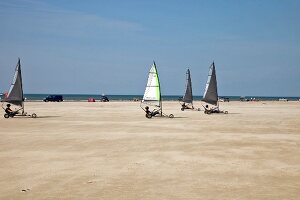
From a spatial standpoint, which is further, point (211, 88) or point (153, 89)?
point (211, 88)

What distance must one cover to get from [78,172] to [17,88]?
2986 cm

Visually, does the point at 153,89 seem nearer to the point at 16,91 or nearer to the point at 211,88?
the point at 211,88

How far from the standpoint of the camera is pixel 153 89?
4141cm

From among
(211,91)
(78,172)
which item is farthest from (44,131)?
(211,91)

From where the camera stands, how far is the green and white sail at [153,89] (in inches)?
1626

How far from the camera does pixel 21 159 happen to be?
1442 centimetres

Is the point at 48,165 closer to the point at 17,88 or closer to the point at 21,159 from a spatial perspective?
the point at 21,159

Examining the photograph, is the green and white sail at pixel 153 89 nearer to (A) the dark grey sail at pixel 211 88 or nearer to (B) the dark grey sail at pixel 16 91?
(A) the dark grey sail at pixel 211 88

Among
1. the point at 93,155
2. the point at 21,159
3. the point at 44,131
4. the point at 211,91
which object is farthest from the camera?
the point at 211,91

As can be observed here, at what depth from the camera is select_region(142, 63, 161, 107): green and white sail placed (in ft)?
136

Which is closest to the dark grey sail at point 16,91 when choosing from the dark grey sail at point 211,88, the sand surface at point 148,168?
the sand surface at point 148,168

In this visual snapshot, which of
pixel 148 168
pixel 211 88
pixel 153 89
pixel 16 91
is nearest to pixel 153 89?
pixel 153 89

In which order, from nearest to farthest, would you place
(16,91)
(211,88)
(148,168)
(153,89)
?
(148,168) → (16,91) → (153,89) → (211,88)

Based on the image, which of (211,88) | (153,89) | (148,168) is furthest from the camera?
(211,88)
